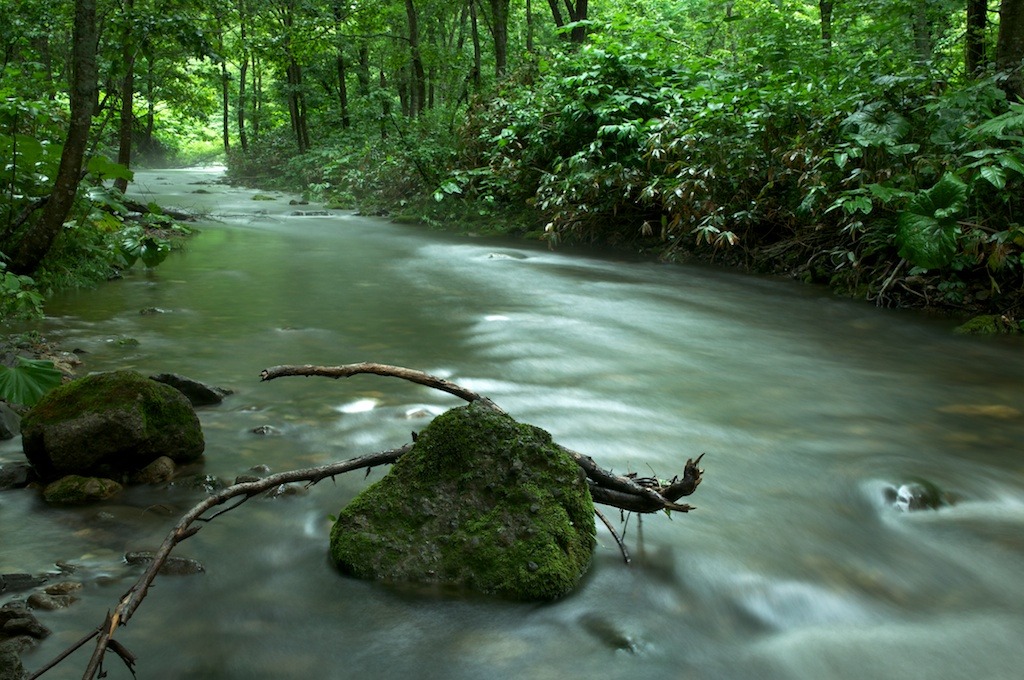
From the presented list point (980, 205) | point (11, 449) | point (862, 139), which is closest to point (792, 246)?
point (862, 139)

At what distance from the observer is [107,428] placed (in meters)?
3.65

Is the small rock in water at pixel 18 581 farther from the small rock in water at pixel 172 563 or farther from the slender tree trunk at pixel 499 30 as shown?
the slender tree trunk at pixel 499 30

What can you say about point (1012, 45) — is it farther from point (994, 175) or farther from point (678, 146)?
point (678, 146)

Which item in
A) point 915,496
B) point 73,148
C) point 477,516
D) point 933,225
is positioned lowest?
point 915,496

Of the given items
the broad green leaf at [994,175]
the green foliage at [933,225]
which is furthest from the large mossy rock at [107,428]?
the green foliage at [933,225]

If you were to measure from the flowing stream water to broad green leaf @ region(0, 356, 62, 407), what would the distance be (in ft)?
1.41

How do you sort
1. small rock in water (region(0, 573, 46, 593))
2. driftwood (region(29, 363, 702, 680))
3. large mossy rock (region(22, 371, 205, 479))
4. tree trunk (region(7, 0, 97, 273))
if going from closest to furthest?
small rock in water (region(0, 573, 46, 593))
driftwood (region(29, 363, 702, 680))
large mossy rock (region(22, 371, 205, 479))
tree trunk (region(7, 0, 97, 273))

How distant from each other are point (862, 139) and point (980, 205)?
1.33 meters

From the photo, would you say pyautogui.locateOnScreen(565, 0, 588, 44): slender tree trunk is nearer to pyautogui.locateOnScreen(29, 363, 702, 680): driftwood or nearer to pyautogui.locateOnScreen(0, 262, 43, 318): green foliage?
pyautogui.locateOnScreen(0, 262, 43, 318): green foliage

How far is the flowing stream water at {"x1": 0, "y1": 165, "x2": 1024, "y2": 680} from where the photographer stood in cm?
262

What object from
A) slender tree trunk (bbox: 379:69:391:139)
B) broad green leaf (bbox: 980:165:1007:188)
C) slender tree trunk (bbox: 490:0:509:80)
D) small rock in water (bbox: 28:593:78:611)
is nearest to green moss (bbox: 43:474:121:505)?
small rock in water (bbox: 28:593:78:611)

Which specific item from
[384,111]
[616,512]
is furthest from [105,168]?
[384,111]

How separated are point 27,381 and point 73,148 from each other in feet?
11.9

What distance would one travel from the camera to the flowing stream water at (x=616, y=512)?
2623 millimetres
